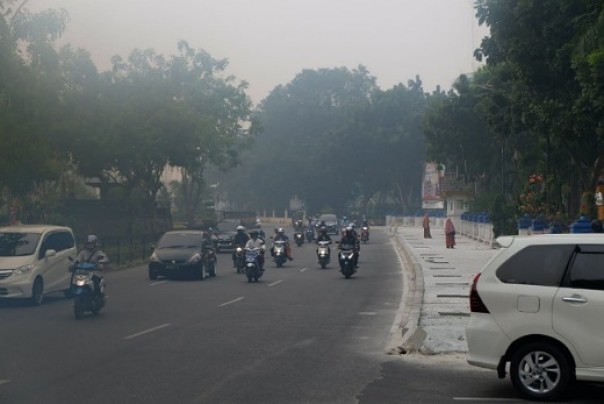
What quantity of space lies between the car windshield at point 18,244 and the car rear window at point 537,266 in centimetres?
1551

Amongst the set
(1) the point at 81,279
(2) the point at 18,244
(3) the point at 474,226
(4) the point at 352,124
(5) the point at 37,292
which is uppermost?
(4) the point at 352,124

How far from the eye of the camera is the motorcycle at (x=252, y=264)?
100 feet

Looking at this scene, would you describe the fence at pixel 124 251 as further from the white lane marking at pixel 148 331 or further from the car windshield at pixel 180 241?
the white lane marking at pixel 148 331

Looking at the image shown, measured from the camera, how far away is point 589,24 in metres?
26.4

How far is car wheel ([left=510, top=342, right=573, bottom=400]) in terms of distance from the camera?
10461mm

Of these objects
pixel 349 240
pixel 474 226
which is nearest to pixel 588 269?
pixel 349 240

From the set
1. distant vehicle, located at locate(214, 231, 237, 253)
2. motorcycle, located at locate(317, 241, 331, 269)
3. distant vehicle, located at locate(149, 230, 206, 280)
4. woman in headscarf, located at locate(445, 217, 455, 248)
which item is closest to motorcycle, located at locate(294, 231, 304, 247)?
distant vehicle, located at locate(214, 231, 237, 253)

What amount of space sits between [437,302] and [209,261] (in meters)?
13.1

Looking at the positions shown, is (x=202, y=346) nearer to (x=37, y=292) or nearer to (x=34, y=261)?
(x=37, y=292)

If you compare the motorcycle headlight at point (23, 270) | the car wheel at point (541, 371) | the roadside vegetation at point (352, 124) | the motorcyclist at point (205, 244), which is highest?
the roadside vegetation at point (352, 124)

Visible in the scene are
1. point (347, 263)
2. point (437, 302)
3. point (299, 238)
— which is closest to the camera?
point (437, 302)

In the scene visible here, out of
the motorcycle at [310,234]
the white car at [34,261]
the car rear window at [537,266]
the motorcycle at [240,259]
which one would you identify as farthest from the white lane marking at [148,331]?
the motorcycle at [310,234]

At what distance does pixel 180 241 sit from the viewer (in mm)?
33750

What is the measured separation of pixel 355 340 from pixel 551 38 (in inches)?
659
